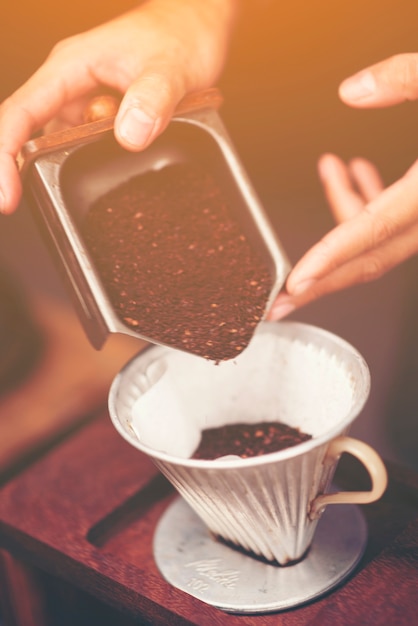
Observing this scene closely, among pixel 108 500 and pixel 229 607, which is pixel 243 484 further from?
pixel 108 500

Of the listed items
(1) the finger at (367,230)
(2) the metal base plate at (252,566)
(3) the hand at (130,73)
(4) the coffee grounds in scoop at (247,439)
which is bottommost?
(2) the metal base plate at (252,566)

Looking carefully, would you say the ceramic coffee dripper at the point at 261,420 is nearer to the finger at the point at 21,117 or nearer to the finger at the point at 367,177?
the finger at the point at 21,117

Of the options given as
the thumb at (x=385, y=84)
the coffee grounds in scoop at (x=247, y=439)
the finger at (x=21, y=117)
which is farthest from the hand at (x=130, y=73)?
the coffee grounds in scoop at (x=247, y=439)

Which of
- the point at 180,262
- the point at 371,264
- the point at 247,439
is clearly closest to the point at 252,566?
the point at 247,439

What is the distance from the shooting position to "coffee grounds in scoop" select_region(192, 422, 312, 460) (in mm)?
628

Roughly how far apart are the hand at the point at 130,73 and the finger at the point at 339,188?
0.18m

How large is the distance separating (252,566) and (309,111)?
23.4 inches

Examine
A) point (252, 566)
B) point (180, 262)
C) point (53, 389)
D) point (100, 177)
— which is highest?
point (100, 177)

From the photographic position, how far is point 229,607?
1.82 feet

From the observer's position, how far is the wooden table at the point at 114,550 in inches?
21.2

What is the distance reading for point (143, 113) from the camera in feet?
1.98

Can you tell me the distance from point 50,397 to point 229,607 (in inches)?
16.9

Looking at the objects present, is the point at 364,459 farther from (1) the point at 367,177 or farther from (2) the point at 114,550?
(1) the point at 367,177

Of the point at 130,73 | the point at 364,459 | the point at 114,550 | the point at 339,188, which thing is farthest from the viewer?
the point at 339,188
